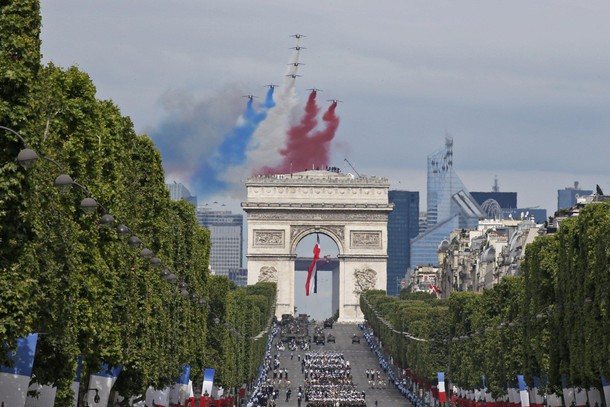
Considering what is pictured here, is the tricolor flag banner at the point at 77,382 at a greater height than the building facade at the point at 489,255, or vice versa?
the building facade at the point at 489,255

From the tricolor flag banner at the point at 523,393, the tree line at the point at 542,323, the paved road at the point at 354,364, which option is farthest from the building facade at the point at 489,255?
the tricolor flag banner at the point at 523,393

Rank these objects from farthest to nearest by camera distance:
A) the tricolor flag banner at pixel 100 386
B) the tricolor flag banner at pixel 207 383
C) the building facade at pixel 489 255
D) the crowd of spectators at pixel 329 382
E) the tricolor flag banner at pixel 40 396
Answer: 1. the building facade at pixel 489 255
2. the crowd of spectators at pixel 329 382
3. the tricolor flag banner at pixel 207 383
4. the tricolor flag banner at pixel 100 386
5. the tricolor flag banner at pixel 40 396

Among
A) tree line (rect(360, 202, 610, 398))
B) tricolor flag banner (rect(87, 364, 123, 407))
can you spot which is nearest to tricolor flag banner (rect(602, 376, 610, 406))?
tree line (rect(360, 202, 610, 398))

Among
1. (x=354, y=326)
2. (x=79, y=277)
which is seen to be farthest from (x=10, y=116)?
(x=354, y=326)

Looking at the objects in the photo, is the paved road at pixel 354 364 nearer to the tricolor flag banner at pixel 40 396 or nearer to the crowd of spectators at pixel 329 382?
the crowd of spectators at pixel 329 382

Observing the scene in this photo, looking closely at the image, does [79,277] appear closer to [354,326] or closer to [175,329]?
[175,329]

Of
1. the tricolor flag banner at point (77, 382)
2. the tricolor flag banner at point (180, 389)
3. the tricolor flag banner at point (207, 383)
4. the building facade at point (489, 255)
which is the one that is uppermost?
the building facade at point (489, 255)
